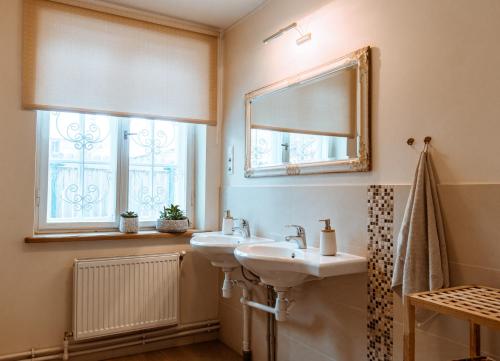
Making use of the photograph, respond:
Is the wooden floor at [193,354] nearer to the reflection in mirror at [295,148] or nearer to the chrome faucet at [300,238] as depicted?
the chrome faucet at [300,238]

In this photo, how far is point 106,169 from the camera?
9.48 feet

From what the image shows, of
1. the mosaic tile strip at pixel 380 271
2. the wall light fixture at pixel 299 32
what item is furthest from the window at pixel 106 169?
the mosaic tile strip at pixel 380 271

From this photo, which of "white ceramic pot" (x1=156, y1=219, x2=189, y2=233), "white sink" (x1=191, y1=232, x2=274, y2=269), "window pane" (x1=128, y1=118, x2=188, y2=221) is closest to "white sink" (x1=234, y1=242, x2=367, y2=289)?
"white sink" (x1=191, y1=232, x2=274, y2=269)

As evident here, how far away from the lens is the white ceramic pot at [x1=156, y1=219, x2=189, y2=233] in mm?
2912

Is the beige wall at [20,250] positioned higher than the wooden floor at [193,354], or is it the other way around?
the beige wall at [20,250]

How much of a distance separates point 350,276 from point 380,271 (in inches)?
7.5

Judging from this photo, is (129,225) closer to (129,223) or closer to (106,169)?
(129,223)

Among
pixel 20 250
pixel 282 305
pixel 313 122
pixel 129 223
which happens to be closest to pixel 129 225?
pixel 129 223

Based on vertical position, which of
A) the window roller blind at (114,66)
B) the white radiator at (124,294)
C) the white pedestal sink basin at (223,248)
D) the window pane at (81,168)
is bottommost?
the white radiator at (124,294)

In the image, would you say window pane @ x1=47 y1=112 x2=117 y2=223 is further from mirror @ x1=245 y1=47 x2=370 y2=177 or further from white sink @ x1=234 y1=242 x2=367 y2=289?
white sink @ x1=234 y1=242 x2=367 y2=289

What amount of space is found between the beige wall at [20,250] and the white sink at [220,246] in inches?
33.3

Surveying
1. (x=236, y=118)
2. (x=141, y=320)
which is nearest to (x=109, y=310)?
(x=141, y=320)

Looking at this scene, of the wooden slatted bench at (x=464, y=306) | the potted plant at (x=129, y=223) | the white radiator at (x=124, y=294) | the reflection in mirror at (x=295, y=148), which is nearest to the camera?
the wooden slatted bench at (x=464, y=306)

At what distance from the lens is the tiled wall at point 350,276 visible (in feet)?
4.67
